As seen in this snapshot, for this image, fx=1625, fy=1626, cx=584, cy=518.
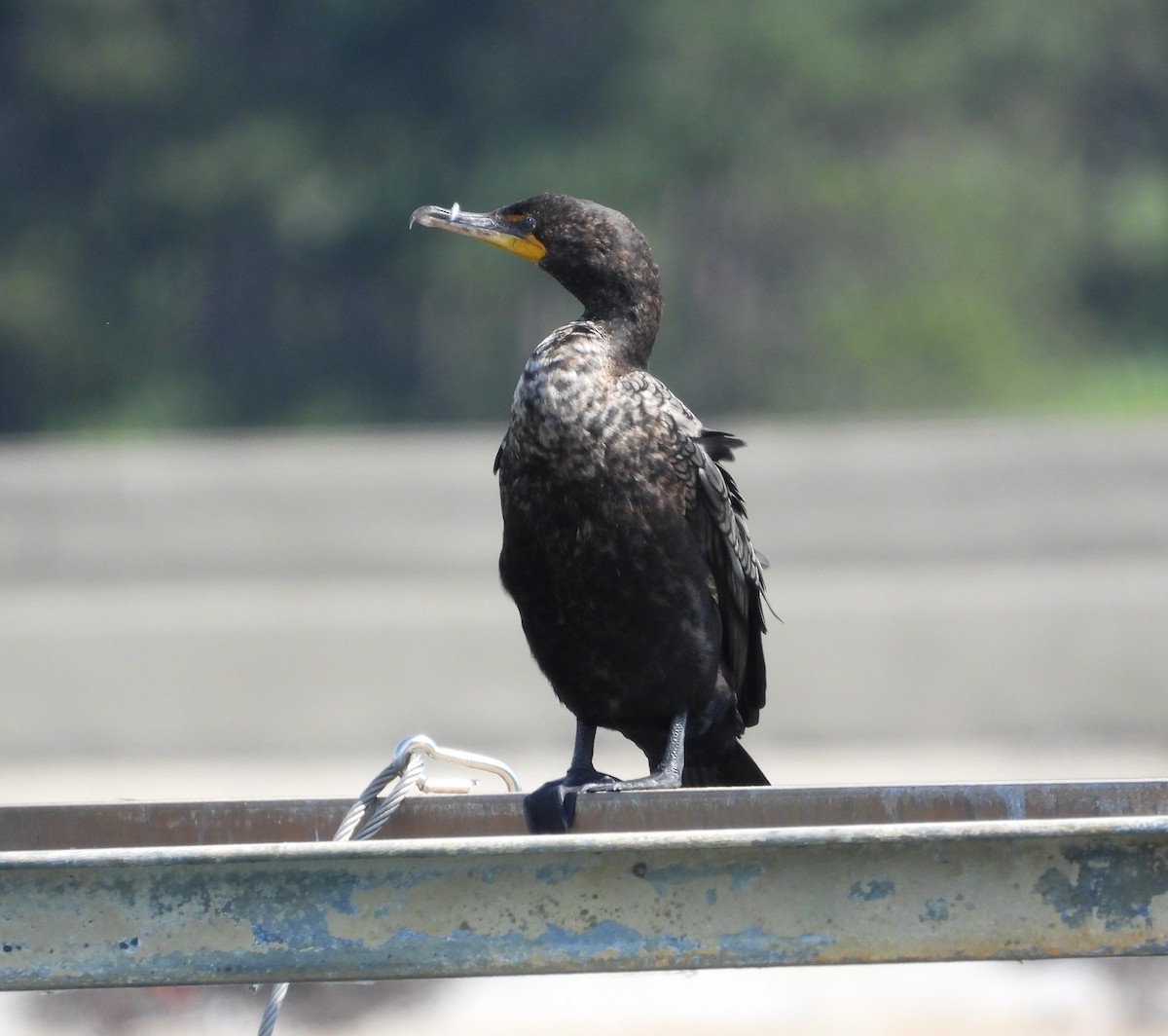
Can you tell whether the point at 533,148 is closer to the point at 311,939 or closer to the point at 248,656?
the point at 248,656

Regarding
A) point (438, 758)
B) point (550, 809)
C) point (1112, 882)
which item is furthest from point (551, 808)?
point (1112, 882)

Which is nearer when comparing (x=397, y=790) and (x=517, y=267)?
(x=397, y=790)

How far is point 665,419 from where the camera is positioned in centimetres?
253

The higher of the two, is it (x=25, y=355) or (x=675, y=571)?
(x=25, y=355)

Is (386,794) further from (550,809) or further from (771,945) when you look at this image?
(771,945)

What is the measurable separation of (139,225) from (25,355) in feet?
5.23

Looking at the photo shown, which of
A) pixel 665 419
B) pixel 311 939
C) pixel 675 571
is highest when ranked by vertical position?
pixel 665 419

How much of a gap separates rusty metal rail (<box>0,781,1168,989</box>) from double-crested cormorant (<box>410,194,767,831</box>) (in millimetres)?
838

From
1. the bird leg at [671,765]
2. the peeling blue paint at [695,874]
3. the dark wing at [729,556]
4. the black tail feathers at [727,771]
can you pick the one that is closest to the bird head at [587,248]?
the dark wing at [729,556]

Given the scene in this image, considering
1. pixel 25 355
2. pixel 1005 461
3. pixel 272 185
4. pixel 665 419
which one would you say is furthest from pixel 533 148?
pixel 665 419

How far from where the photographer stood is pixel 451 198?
14.5m

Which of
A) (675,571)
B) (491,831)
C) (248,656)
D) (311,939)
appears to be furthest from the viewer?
(248,656)

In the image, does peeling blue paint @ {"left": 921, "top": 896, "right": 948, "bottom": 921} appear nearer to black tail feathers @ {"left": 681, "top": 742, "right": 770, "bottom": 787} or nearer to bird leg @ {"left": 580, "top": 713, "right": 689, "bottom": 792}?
Result: bird leg @ {"left": 580, "top": 713, "right": 689, "bottom": 792}

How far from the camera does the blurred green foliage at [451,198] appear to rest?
15.0m
